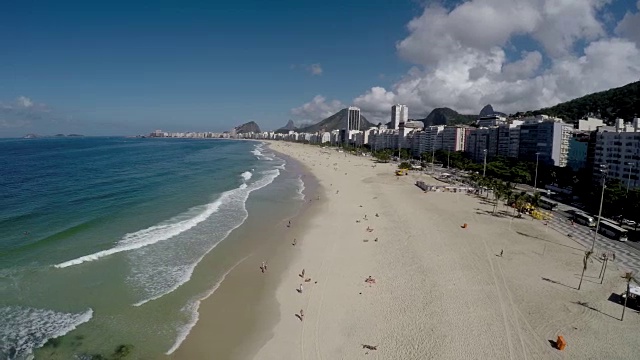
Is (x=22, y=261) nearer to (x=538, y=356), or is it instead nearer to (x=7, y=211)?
(x=7, y=211)

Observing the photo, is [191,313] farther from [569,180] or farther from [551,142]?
[551,142]

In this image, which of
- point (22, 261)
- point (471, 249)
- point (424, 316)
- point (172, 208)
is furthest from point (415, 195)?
point (22, 261)

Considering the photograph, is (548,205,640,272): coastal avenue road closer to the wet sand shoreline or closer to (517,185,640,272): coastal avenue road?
(517,185,640,272): coastal avenue road

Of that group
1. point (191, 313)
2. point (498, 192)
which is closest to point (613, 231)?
point (498, 192)

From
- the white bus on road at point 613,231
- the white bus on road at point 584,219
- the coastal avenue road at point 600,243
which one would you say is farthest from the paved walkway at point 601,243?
the white bus on road at point 584,219

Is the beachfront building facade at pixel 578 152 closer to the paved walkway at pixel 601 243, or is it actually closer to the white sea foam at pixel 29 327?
the paved walkway at pixel 601 243

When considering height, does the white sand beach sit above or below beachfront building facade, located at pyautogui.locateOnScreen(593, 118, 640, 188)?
below

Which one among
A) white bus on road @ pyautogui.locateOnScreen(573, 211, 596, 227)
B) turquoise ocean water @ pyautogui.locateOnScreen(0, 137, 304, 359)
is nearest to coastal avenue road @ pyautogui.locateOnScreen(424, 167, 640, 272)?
white bus on road @ pyautogui.locateOnScreen(573, 211, 596, 227)
